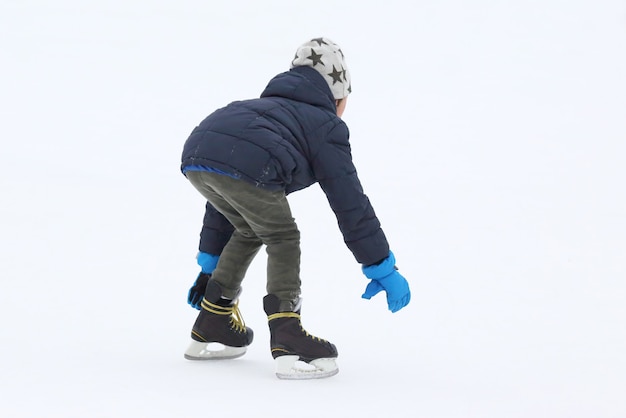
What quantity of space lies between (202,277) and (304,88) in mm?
875

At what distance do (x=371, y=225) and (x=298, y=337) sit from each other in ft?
1.58

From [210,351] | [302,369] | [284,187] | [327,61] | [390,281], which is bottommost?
[302,369]

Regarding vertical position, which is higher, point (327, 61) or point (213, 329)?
point (327, 61)

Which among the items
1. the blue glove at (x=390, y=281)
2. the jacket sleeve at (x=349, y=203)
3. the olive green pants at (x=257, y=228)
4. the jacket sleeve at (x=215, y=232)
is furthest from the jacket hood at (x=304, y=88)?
the blue glove at (x=390, y=281)

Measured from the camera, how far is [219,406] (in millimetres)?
2576

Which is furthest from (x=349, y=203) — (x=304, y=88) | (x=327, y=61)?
(x=327, y=61)

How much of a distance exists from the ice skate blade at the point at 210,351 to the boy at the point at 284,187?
241 millimetres

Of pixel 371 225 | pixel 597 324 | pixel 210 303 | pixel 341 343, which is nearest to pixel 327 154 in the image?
pixel 371 225

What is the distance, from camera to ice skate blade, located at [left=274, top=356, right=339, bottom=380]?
297cm

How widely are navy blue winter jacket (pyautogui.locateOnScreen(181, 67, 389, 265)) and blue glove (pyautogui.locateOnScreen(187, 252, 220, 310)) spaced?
475 millimetres

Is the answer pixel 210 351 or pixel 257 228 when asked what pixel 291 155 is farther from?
pixel 210 351

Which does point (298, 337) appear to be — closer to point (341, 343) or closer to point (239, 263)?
point (239, 263)

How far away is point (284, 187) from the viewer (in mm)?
2996

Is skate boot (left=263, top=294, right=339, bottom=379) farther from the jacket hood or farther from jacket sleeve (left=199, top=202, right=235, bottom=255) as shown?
the jacket hood
